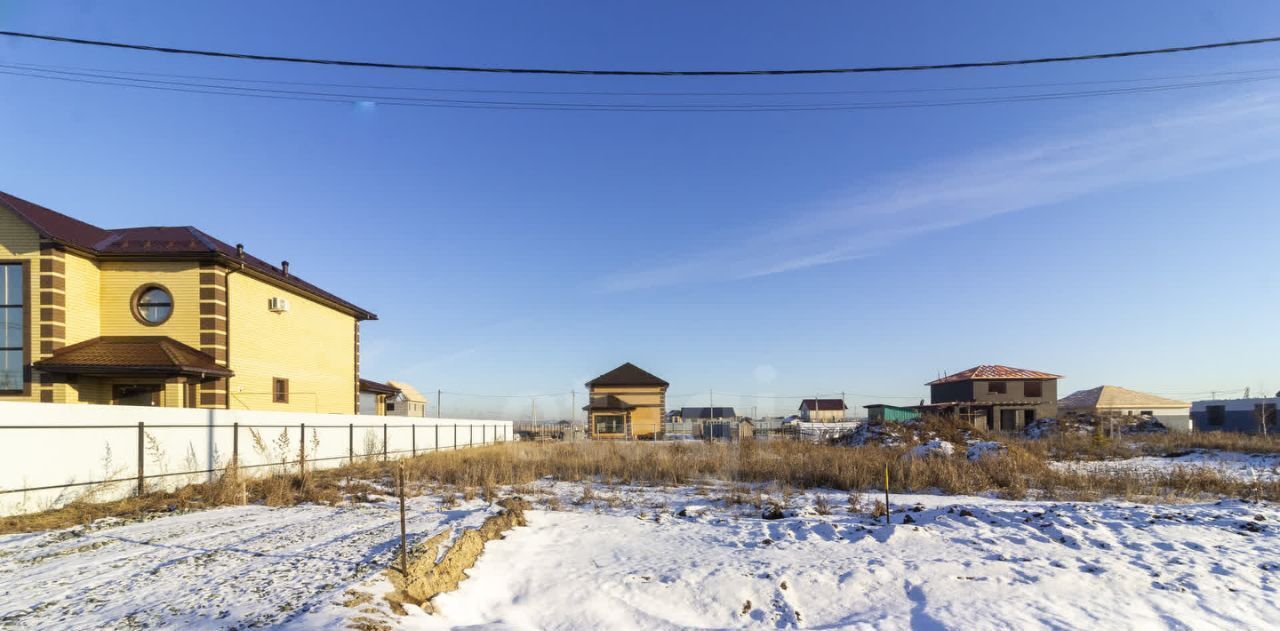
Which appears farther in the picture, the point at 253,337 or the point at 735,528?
the point at 253,337

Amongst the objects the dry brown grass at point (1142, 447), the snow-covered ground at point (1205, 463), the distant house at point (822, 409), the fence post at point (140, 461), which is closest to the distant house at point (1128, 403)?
the distant house at point (822, 409)

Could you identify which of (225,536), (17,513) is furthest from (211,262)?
(225,536)

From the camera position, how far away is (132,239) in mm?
18781

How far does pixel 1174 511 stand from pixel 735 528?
688 centimetres

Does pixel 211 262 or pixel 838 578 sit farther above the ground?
pixel 211 262

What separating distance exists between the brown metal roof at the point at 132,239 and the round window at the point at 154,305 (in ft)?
3.41

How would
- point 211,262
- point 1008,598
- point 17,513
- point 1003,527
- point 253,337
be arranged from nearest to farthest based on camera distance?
point 1008,598, point 1003,527, point 17,513, point 211,262, point 253,337

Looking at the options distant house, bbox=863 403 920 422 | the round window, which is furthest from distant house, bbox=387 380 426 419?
distant house, bbox=863 403 920 422

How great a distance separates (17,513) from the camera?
984cm

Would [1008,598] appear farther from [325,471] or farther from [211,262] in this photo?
[211,262]

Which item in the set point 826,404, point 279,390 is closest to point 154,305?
point 279,390

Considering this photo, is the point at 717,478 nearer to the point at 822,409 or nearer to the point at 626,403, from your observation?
the point at 626,403

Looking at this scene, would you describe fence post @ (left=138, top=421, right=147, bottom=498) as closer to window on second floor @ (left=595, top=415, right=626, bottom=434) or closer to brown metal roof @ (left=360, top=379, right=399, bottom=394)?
brown metal roof @ (left=360, top=379, right=399, bottom=394)

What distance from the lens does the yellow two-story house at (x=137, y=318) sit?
1566 cm
